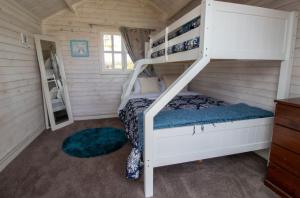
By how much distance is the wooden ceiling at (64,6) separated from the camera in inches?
110

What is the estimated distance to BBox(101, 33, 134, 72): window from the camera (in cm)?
384

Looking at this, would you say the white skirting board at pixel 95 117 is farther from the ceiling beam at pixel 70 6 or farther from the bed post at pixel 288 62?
the bed post at pixel 288 62

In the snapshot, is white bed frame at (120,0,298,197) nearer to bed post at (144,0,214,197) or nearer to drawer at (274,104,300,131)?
bed post at (144,0,214,197)

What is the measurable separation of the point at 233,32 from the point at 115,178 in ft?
6.14

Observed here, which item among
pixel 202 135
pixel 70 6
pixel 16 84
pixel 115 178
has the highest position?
pixel 70 6

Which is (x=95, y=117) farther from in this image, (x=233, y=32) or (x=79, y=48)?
(x=233, y=32)

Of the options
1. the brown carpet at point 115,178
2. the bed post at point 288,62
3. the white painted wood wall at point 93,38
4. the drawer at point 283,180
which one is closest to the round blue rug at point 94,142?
the brown carpet at point 115,178

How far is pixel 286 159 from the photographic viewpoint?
5.08ft

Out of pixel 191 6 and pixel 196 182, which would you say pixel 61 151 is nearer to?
pixel 196 182

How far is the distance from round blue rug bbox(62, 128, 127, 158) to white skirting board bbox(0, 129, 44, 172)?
53 centimetres

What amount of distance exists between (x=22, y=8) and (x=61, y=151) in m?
2.26

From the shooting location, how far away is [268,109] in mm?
2152

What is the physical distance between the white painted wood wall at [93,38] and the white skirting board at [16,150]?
3.62ft

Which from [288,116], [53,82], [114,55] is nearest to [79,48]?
[114,55]
